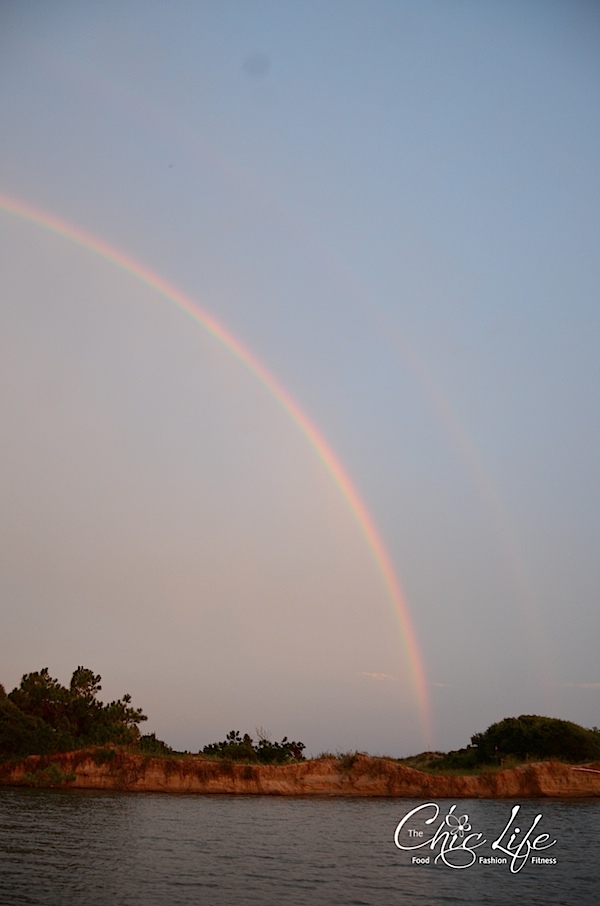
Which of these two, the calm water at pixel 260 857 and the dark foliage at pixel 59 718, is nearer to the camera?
the calm water at pixel 260 857

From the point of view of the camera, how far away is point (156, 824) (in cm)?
3719

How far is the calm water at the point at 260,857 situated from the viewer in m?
21.9

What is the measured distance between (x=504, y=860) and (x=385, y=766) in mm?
26942

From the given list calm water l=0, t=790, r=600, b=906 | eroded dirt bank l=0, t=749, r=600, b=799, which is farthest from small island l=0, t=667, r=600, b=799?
calm water l=0, t=790, r=600, b=906

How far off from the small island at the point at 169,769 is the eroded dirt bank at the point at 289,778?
73 millimetres

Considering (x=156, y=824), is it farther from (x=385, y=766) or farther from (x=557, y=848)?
(x=385, y=766)

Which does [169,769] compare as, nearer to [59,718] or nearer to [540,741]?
[59,718]

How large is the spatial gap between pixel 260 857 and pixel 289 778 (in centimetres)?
2958

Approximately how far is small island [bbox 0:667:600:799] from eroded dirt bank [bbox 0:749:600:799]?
73 millimetres

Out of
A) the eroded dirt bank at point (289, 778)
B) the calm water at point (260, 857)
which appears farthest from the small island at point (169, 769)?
the calm water at point (260, 857)

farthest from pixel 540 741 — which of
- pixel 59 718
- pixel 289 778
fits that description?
pixel 59 718

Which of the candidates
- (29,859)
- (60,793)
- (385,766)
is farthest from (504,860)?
(60,793)

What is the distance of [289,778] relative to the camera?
5678cm

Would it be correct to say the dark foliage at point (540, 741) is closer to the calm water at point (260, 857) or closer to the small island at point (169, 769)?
the small island at point (169, 769)
